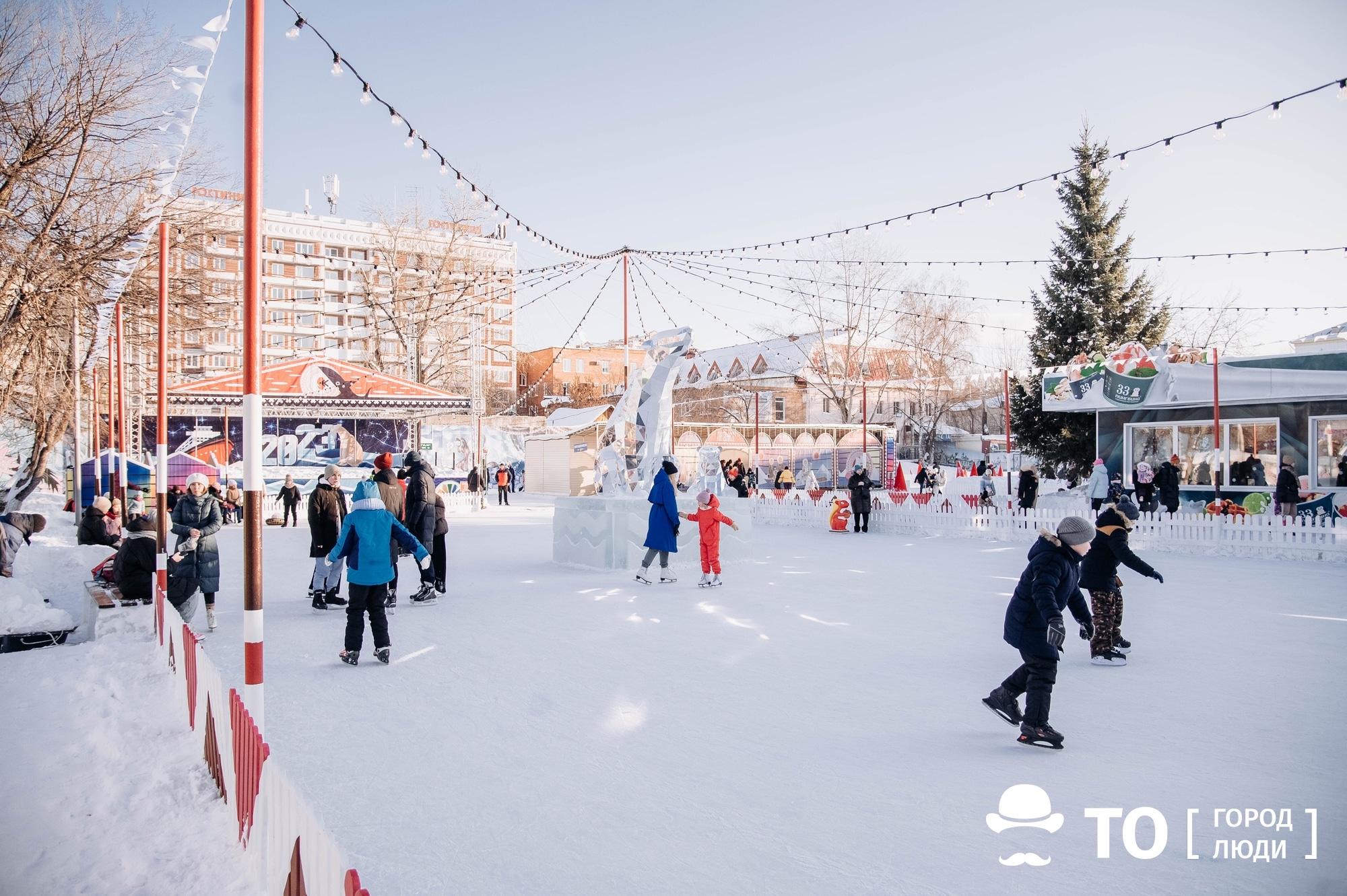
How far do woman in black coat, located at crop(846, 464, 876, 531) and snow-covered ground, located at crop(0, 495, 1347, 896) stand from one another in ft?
30.5

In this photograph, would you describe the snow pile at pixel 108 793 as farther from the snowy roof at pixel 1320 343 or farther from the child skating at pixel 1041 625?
the snowy roof at pixel 1320 343

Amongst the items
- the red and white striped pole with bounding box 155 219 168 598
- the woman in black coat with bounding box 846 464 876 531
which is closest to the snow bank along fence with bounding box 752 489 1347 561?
the woman in black coat with bounding box 846 464 876 531

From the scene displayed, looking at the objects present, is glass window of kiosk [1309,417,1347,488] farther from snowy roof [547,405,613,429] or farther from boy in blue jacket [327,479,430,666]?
snowy roof [547,405,613,429]

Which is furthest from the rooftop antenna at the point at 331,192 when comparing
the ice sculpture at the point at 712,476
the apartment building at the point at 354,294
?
the ice sculpture at the point at 712,476

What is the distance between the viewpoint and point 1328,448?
52.3 ft

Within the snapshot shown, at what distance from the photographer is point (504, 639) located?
681 cm

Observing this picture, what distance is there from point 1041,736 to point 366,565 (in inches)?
179

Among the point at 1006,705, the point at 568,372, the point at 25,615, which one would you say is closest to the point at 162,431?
the point at 25,615

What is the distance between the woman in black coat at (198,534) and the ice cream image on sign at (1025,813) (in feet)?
21.0

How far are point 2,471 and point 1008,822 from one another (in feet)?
65.9

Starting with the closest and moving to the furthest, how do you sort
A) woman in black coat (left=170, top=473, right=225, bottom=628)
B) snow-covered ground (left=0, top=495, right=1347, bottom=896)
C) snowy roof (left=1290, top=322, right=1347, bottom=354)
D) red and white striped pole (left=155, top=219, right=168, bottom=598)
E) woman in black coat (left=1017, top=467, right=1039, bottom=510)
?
snow-covered ground (left=0, top=495, right=1347, bottom=896) → red and white striped pole (left=155, top=219, right=168, bottom=598) → woman in black coat (left=170, top=473, right=225, bottom=628) → snowy roof (left=1290, top=322, right=1347, bottom=354) → woman in black coat (left=1017, top=467, right=1039, bottom=510)

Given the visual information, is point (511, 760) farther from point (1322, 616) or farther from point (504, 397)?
point (504, 397)

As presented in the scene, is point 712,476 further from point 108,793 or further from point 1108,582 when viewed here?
point 108,793

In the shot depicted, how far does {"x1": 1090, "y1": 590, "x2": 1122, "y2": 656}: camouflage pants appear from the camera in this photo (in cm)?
600
